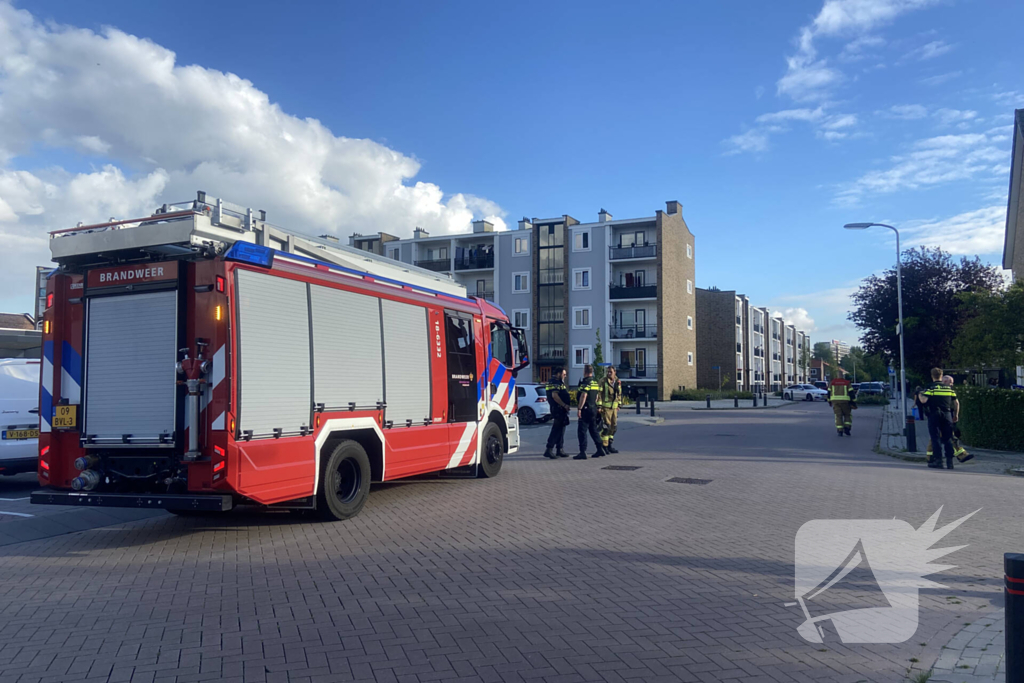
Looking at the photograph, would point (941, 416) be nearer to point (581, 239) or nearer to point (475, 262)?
point (581, 239)

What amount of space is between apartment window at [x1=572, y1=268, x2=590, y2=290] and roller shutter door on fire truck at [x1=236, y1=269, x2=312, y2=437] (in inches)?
1939

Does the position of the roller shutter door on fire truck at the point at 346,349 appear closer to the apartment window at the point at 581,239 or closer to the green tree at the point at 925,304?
the green tree at the point at 925,304

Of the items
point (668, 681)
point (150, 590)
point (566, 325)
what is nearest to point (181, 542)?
point (150, 590)

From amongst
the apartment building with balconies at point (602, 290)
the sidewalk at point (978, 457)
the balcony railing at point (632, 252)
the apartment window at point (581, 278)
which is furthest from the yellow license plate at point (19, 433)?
the apartment window at point (581, 278)

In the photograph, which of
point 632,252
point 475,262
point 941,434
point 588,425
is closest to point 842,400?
point 941,434

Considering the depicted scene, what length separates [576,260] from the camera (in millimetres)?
56688

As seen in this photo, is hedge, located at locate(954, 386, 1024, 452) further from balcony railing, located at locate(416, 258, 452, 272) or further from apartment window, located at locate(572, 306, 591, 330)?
balcony railing, located at locate(416, 258, 452, 272)

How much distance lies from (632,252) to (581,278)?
4402 mm

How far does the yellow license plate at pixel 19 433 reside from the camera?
416 inches

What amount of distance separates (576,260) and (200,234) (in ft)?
166

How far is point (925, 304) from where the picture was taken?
3228cm

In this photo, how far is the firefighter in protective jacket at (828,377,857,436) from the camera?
21.6 meters

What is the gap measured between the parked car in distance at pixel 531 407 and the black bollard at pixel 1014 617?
2362 cm

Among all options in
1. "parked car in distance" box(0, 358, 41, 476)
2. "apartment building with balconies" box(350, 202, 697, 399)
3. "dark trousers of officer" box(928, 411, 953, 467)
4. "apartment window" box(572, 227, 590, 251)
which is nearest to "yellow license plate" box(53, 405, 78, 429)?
"parked car in distance" box(0, 358, 41, 476)
